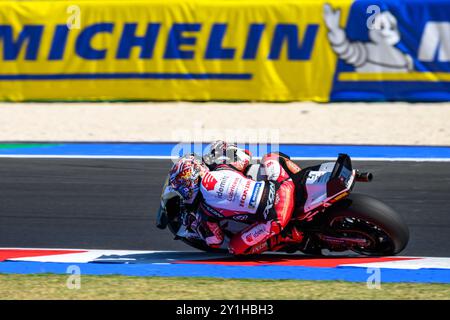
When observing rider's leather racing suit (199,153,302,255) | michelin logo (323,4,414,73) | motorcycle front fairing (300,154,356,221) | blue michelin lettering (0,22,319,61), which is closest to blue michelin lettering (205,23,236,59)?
blue michelin lettering (0,22,319,61)

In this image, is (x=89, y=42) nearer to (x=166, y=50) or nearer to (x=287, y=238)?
(x=166, y=50)

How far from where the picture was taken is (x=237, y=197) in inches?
273

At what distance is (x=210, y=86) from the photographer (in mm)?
15008

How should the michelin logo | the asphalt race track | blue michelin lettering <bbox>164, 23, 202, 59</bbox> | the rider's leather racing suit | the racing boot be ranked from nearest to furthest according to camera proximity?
the rider's leather racing suit
the racing boot
the asphalt race track
the michelin logo
blue michelin lettering <bbox>164, 23, 202, 59</bbox>

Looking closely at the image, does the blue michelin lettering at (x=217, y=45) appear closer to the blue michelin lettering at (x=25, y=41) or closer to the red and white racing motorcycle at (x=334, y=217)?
the blue michelin lettering at (x=25, y=41)

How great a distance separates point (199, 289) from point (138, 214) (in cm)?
260

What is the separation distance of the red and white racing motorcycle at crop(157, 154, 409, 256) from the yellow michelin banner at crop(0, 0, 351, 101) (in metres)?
7.64

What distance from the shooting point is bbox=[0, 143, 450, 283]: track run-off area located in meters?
7.13

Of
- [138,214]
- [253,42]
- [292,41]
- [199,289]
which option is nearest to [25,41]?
[253,42]

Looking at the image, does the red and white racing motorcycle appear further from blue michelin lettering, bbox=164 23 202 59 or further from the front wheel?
blue michelin lettering, bbox=164 23 202 59

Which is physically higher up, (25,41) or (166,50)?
(25,41)

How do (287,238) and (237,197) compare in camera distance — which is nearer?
(237,197)
